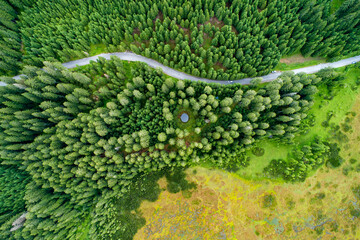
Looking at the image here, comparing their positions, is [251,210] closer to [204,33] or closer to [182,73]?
[182,73]

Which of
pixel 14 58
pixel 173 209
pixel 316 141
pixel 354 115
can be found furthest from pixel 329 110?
pixel 14 58

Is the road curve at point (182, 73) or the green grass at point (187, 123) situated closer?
the green grass at point (187, 123)

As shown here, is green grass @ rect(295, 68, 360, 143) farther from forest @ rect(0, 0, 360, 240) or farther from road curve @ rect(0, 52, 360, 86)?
road curve @ rect(0, 52, 360, 86)

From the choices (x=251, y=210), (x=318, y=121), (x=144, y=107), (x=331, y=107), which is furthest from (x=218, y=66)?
(x=251, y=210)

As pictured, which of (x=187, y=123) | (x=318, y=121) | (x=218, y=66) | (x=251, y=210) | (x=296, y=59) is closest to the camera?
(x=251, y=210)

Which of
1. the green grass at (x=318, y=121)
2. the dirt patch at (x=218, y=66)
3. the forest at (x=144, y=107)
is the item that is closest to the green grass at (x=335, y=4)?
the forest at (x=144, y=107)

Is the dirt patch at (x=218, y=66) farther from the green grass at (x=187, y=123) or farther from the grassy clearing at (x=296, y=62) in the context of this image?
the grassy clearing at (x=296, y=62)

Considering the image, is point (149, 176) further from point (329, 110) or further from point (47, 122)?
point (329, 110)
